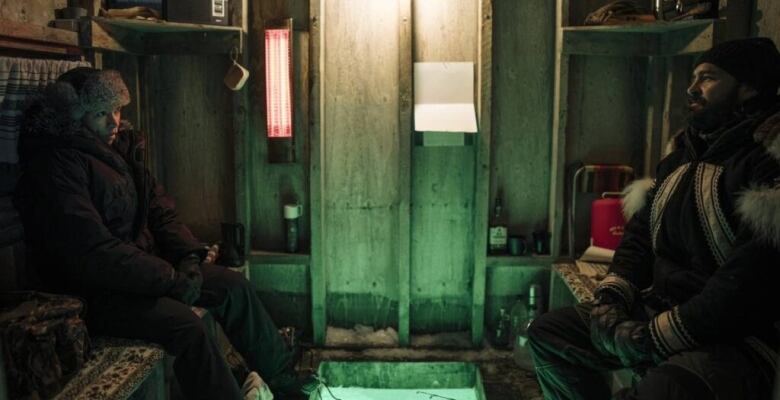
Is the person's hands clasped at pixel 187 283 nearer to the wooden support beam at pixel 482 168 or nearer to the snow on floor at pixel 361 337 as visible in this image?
the snow on floor at pixel 361 337

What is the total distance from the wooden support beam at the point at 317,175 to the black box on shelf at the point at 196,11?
0.55m

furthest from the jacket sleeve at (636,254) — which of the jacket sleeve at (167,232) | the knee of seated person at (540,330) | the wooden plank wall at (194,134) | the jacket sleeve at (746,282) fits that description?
the wooden plank wall at (194,134)

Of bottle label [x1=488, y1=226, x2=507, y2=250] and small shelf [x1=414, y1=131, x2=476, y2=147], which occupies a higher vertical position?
small shelf [x1=414, y1=131, x2=476, y2=147]

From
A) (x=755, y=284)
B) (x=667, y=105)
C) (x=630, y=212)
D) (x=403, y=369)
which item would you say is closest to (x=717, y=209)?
(x=755, y=284)

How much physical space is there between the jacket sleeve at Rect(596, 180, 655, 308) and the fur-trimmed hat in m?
2.42

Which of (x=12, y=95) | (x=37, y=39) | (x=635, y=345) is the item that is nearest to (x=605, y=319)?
(x=635, y=345)

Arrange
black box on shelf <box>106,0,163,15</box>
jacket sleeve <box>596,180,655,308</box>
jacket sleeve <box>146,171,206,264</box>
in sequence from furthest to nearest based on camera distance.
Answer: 1. black box on shelf <box>106,0,163,15</box>
2. jacket sleeve <box>146,171,206,264</box>
3. jacket sleeve <box>596,180,655,308</box>

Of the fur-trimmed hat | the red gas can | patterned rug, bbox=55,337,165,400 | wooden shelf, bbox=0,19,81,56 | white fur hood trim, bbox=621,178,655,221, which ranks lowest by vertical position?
patterned rug, bbox=55,337,165,400

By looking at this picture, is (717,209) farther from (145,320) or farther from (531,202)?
(145,320)

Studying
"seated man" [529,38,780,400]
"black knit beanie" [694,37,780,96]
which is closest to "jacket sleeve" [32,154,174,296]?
"seated man" [529,38,780,400]

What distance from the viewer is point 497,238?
421 cm

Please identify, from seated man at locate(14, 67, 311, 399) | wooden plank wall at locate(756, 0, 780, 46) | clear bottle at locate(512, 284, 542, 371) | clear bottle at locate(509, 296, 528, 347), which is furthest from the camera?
clear bottle at locate(509, 296, 528, 347)

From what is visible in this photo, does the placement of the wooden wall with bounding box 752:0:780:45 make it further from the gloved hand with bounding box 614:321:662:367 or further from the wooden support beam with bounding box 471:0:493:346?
the gloved hand with bounding box 614:321:662:367

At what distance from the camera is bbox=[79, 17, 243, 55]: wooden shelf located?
3583 mm
